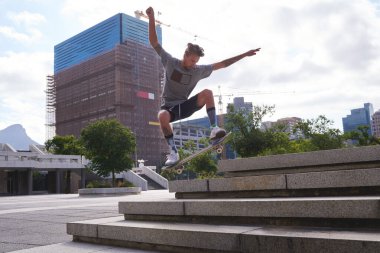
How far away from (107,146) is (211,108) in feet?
82.2

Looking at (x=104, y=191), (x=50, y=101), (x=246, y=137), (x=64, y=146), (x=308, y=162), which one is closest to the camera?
(x=308, y=162)

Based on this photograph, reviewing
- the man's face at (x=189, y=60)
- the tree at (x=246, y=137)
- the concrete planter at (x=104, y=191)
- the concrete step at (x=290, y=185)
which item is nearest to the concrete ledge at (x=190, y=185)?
the concrete step at (x=290, y=185)

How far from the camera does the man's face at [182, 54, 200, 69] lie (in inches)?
249

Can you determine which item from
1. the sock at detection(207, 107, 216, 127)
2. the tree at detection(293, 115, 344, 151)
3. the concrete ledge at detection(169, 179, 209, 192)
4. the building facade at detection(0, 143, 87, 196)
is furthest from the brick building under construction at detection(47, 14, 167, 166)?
the concrete ledge at detection(169, 179, 209, 192)

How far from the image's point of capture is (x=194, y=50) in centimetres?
631

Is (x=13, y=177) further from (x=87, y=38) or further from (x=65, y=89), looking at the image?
(x=87, y=38)

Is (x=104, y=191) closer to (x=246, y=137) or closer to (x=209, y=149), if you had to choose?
(x=246, y=137)

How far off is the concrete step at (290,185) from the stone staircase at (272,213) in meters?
0.01

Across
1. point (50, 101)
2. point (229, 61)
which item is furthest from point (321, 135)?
point (50, 101)

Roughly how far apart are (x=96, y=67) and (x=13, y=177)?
278 ft

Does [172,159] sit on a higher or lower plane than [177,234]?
higher

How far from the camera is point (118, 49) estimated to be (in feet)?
372

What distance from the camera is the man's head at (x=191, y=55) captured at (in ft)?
20.7

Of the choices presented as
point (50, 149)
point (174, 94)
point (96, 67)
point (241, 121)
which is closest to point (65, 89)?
point (96, 67)
